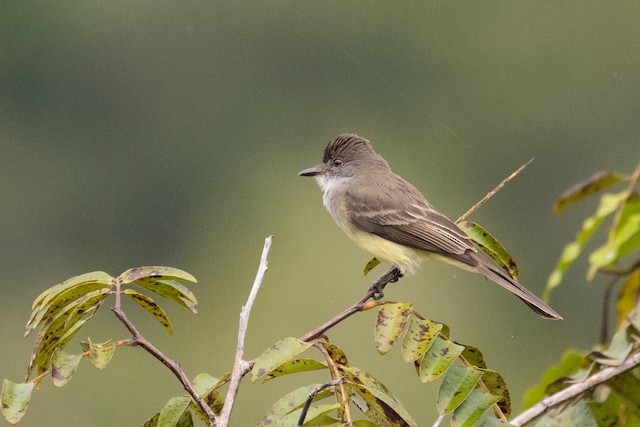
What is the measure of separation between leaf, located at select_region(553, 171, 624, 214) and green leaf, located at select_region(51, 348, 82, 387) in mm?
1092

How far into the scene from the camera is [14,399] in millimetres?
2684

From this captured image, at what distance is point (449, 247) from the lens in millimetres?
5363

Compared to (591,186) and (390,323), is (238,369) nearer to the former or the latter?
(390,323)

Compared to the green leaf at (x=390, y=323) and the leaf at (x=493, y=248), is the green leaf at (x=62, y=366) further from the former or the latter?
the leaf at (x=493, y=248)

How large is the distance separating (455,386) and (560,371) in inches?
8.6

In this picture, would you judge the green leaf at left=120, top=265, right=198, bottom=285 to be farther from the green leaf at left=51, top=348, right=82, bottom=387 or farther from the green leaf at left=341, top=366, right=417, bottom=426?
the green leaf at left=341, top=366, right=417, bottom=426

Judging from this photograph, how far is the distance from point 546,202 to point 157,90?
14506 millimetres

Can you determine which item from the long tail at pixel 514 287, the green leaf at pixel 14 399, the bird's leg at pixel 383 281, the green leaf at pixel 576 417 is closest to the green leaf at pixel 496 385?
the green leaf at pixel 576 417

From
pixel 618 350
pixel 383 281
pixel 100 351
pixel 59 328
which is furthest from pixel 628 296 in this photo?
pixel 383 281

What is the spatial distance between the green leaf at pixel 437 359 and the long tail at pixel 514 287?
4.37 feet

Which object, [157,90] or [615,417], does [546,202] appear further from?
[615,417]

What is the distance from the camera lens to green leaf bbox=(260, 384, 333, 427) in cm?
252

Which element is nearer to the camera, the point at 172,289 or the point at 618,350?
the point at 618,350

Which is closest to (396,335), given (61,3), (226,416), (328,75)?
(226,416)
